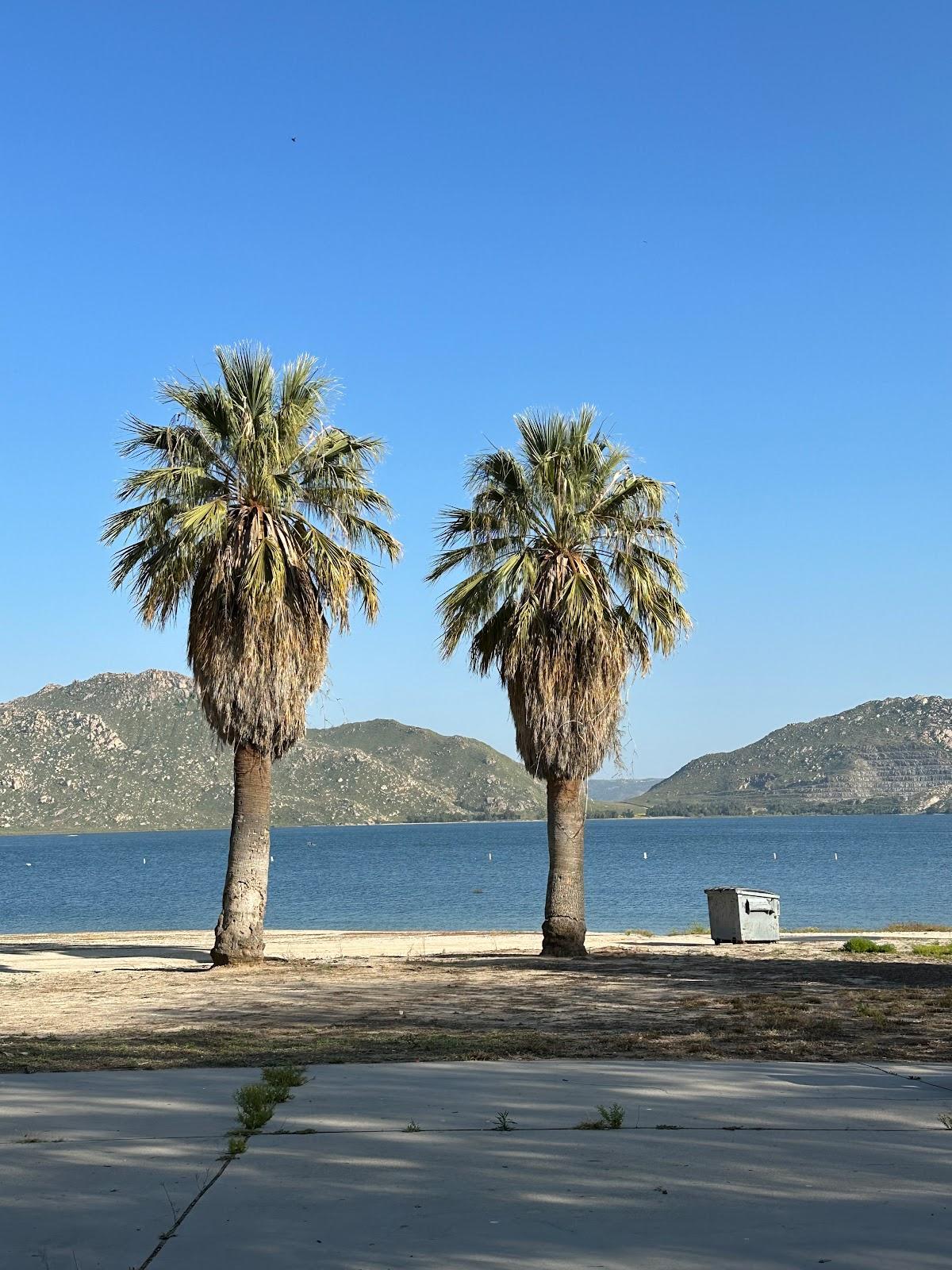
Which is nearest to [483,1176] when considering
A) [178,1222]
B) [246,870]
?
[178,1222]

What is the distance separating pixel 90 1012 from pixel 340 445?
991 cm

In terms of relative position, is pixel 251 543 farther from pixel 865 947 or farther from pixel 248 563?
pixel 865 947

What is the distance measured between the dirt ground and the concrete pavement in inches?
72.1

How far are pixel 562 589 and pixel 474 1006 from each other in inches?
312

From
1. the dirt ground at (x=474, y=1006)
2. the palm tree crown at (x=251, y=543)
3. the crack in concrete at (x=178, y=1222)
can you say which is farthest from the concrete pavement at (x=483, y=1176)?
the palm tree crown at (x=251, y=543)

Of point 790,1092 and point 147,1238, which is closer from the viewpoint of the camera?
point 147,1238

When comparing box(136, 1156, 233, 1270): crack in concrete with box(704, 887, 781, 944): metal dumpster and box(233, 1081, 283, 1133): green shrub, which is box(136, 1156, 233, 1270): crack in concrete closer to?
box(233, 1081, 283, 1133): green shrub

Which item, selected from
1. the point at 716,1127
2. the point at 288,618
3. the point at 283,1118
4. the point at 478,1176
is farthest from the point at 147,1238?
the point at 288,618

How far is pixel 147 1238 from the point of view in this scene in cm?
481

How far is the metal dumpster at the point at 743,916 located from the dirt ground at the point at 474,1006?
2.46 feet

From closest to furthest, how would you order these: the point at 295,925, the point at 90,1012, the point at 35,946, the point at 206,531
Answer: the point at 90,1012, the point at 206,531, the point at 35,946, the point at 295,925

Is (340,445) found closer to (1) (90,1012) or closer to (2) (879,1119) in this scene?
(1) (90,1012)

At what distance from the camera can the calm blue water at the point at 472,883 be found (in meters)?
52.3

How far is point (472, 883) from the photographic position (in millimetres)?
85438
